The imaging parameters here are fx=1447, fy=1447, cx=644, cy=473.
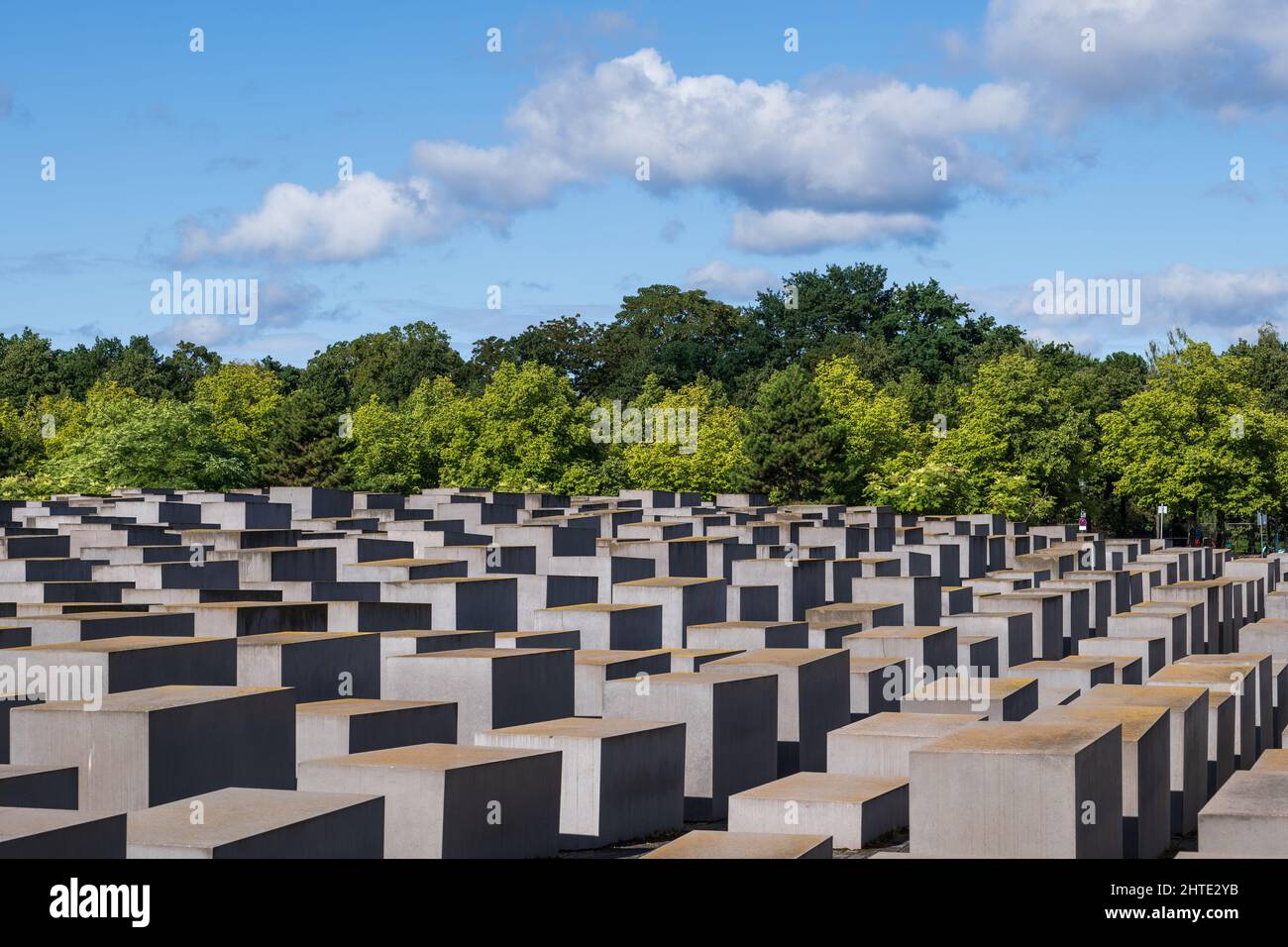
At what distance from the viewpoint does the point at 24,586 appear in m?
25.2

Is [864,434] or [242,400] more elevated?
[242,400]

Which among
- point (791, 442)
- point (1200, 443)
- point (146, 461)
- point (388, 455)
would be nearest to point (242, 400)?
point (388, 455)

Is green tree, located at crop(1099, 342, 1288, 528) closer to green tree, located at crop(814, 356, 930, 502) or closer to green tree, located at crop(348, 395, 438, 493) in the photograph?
green tree, located at crop(814, 356, 930, 502)

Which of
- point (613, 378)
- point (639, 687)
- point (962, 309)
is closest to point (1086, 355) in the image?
point (962, 309)

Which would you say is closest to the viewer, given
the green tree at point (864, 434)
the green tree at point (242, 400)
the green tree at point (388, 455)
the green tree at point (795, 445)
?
the green tree at point (795, 445)

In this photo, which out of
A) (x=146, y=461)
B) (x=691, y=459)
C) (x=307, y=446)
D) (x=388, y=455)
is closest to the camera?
(x=146, y=461)

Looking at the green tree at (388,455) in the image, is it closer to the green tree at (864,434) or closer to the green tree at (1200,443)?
the green tree at (864,434)

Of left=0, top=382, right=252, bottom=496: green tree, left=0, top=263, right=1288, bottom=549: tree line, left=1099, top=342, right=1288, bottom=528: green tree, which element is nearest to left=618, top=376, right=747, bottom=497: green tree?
left=0, top=263, right=1288, bottom=549: tree line

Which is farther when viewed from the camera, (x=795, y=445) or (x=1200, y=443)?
(x=795, y=445)

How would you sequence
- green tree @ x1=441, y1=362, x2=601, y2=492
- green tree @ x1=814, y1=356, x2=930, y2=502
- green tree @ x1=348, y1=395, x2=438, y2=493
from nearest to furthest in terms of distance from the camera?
green tree @ x1=441, y1=362, x2=601, y2=492, green tree @ x1=814, y1=356, x2=930, y2=502, green tree @ x1=348, y1=395, x2=438, y2=493

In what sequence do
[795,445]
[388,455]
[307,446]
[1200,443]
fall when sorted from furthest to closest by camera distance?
[388,455]
[307,446]
[795,445]
[1200,443]

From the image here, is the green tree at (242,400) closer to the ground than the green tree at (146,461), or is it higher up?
higher up

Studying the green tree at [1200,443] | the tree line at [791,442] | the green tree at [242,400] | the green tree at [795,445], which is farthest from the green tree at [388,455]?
the green tree at [1200,443]

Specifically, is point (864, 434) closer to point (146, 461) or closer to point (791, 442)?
point (791, 442)
